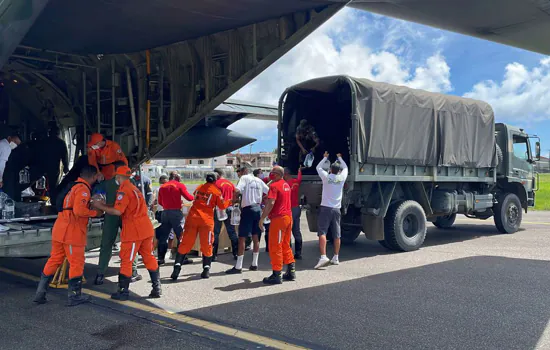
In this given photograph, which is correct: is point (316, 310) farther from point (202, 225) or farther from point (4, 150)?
point (4, 150)

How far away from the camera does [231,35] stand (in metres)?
7.35

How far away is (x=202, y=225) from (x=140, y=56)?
3578 millimetres

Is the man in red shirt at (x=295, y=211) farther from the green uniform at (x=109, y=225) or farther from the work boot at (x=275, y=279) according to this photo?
the green uniform at (x=109, y=225)

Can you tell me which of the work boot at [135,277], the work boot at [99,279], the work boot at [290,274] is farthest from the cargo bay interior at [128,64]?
the work boot at [290,274]

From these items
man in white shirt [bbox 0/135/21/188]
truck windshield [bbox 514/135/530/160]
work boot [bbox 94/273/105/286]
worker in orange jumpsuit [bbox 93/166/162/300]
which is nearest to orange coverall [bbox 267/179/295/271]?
worker in orange jumpsuit [bbox 93/166/162/300]

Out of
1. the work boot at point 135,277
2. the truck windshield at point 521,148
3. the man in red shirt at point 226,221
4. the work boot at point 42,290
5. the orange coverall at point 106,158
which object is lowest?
the work boot at point 135,277

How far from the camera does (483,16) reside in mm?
5195

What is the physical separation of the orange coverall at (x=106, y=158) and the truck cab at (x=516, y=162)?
911 cm

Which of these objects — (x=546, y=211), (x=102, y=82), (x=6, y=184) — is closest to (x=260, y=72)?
(x=102, y=82)

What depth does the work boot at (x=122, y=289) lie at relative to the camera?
5719mm

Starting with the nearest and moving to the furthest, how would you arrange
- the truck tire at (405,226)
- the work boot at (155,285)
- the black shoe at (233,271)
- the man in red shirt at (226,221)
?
the work boot at (155,285) → the black shoe at (233,271) → the man in red shirt at (226,221) → the truck tire at (405,226)

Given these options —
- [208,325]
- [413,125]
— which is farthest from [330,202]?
[208,325]

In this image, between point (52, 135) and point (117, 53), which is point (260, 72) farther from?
point (52, 135)

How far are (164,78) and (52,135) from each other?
2974 mm
